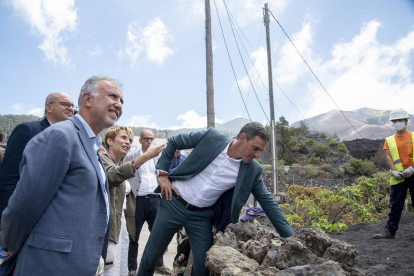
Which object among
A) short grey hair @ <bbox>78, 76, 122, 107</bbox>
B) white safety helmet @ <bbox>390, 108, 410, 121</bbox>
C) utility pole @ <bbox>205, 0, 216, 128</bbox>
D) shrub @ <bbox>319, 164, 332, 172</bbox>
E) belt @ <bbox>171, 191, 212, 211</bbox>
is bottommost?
shrub @ <bbox>319, 164, 332, 172</bbox>

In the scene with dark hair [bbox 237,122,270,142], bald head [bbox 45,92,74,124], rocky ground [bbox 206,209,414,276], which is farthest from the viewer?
dark hair [bbox 237,122,270,142]

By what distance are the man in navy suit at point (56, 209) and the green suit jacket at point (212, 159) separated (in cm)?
156

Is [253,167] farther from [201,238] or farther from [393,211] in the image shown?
[393,211]

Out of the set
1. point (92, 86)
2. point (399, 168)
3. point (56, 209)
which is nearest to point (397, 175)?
point (399, 168)

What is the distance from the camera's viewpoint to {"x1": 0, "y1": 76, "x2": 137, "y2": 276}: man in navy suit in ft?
4.04

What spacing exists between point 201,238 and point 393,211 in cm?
306

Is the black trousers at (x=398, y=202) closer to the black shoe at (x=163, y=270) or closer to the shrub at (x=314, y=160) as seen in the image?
the black shoe at (x=163, y=270)

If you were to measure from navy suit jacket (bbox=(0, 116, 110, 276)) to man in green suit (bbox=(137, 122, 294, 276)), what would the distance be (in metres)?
1.52

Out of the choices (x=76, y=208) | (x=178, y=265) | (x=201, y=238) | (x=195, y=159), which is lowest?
(x=178, y=265)

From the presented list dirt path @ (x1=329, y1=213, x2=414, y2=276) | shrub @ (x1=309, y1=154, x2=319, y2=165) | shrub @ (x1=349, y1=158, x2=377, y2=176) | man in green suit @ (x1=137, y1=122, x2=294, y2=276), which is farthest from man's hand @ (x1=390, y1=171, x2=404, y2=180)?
shrub @ (x1=309, y1=154, x2=319, y2=165)

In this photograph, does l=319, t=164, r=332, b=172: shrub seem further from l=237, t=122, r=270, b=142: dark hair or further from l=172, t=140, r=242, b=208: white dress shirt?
l=237, t=122, r=270, b=142: dark hair

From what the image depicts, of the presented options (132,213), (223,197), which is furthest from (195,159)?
(132,213)

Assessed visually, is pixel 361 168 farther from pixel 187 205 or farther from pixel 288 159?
pixel 187 205

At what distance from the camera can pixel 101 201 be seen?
4.86 feet
